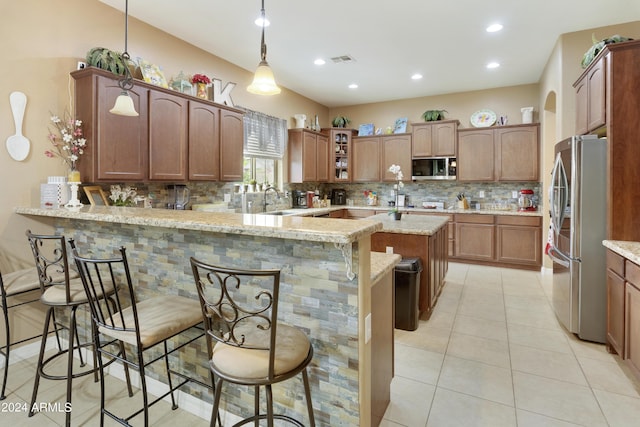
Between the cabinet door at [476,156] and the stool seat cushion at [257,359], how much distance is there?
17.5 ft

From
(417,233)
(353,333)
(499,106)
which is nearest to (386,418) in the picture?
(353,333)

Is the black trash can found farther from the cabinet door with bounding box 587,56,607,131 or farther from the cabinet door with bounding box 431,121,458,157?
the cabinet door with bounding box 431,121,458,157

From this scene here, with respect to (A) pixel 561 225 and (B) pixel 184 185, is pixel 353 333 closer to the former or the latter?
(A) pixel 561 225

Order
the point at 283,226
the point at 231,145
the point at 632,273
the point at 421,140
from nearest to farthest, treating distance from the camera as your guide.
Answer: the point at 283,226, the point at 632,273, the point at 231,145, the point at 421,140

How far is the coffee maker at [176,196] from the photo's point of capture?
375 cm

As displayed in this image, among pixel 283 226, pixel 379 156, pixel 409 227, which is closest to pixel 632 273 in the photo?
pixel 409 227

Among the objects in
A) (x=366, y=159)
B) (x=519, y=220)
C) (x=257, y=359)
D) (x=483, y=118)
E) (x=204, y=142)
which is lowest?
(x=257, y=359)

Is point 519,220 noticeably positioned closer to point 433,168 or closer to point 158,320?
point 433,168

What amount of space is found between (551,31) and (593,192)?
2229 mm

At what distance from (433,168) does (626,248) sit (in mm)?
4012

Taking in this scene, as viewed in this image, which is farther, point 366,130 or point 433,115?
point 366,130

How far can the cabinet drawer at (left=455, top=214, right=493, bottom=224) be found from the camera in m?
5.48

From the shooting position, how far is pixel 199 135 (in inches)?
144

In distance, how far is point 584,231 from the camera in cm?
274
